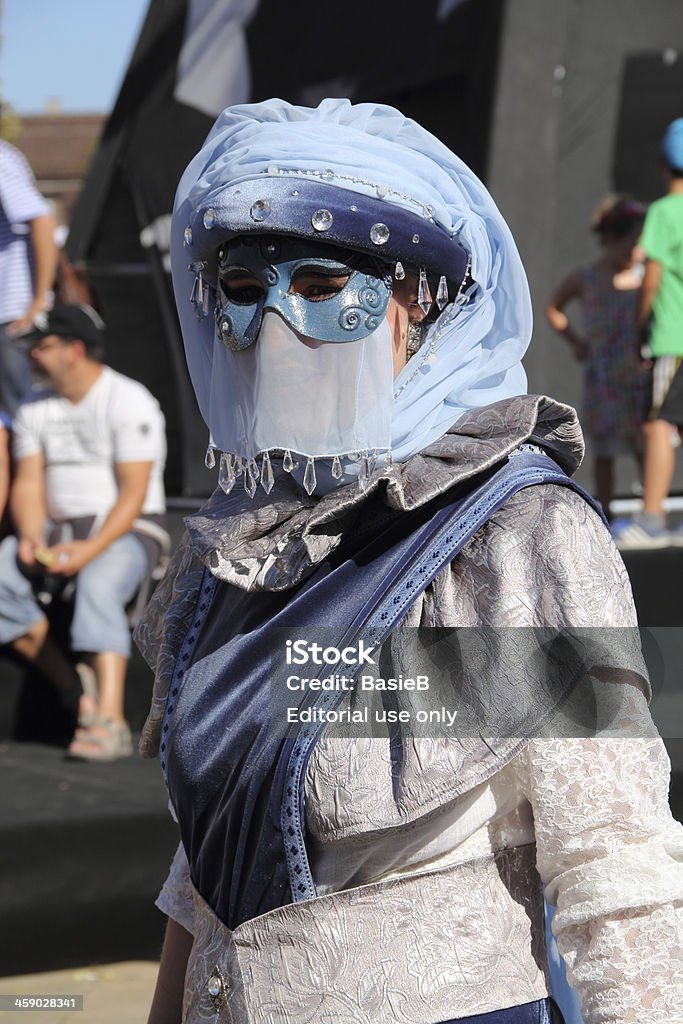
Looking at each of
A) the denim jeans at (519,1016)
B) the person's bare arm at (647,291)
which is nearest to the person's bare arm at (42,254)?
the person's bare arm at (647,291)

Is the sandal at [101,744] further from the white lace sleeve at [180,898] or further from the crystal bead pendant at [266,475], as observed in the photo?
the crystal bead pendant at [266,475]

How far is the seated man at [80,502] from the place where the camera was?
15.0 feet

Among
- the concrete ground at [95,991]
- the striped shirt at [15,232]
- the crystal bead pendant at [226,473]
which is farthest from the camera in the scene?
the striped shirt at [15,232]

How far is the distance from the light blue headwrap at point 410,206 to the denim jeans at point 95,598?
3.03 m

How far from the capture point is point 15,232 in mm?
5340

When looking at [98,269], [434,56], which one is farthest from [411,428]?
[98,269]

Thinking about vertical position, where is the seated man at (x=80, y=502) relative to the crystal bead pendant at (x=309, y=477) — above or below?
below

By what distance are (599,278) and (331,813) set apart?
473 cm

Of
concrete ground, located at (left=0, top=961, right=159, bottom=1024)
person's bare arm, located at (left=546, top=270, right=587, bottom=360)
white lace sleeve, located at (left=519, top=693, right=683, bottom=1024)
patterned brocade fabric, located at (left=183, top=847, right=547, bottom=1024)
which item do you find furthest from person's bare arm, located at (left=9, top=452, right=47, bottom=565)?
white lace sleeve, located at (left=519, top=693, right=683, bottom=1024)

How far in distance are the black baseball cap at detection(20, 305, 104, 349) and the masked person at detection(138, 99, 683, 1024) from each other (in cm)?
322

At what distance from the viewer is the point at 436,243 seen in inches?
57.2

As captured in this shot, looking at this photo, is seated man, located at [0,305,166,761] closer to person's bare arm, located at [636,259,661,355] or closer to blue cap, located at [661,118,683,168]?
person's bare arm, located at [636,259,661,355]

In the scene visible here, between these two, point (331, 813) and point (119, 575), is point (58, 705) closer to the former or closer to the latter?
point (119, 575)

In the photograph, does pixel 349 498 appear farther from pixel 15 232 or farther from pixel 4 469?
pixel 15 232
